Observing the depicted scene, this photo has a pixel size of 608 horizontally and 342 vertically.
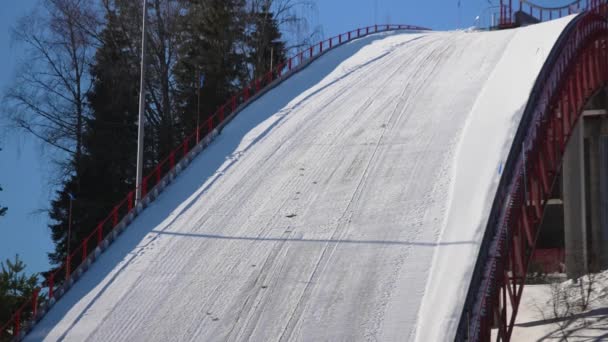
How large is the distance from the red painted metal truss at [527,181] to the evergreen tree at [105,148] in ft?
64.0

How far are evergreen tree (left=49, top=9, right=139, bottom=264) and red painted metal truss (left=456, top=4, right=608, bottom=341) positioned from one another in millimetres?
19507

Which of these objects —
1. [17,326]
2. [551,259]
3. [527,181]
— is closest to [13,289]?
[17,326]

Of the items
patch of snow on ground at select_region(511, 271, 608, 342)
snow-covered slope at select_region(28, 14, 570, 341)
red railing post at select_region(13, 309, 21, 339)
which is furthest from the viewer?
patch of snow on ground at select_region(511, 271, 608, 342)

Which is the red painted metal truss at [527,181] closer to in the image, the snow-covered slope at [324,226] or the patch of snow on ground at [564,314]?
the snow-covered slope at [324,226]

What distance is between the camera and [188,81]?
4800cm

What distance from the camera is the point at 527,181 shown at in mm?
20797

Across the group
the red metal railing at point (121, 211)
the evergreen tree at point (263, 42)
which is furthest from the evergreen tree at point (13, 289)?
the evergreen tree at point (263, 42)

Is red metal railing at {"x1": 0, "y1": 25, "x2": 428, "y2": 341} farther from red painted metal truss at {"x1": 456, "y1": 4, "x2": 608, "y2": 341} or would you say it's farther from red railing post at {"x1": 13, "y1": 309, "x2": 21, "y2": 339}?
red painted metal truss at {"x1": 456, "y1": 4, "x2": 608, "y2": 341}

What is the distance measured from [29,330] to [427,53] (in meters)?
22.3

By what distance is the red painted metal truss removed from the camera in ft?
56.3

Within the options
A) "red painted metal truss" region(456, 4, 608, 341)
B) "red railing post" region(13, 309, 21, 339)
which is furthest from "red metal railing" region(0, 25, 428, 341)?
"red painted metal truss" region(456, 4, 608, 341)

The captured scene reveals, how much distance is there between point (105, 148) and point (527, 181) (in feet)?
81.7

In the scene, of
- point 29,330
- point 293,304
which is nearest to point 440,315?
point 293,304

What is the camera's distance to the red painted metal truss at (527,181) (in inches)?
675
